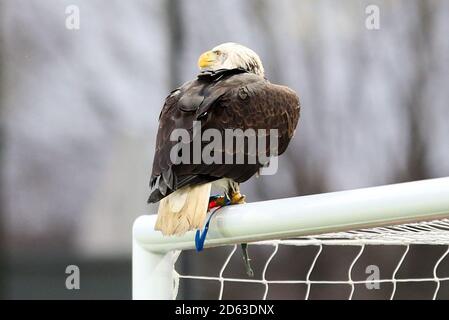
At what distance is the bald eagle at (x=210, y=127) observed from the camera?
1822mm

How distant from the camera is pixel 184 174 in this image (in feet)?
6.05

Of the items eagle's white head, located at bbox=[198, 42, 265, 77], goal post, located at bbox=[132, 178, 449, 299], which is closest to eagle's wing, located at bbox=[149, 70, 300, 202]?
goal post, located at bbox=[132, 178, 449, 299]

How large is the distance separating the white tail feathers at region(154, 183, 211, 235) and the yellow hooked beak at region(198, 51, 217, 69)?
2.03 ft

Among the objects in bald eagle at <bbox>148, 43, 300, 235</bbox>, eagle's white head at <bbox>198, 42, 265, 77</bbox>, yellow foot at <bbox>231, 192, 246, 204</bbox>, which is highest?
eagle's white head at <bbox>198, 42, 265, 77</bbox>

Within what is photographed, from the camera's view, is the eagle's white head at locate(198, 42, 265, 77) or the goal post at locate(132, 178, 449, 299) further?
the eagle's white head at locate(198, 42, 265, 77)

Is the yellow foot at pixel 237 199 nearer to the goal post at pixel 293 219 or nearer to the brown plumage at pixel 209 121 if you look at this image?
the brown plumage at pixel 209 121

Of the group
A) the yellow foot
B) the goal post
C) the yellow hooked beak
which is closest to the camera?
the goal post

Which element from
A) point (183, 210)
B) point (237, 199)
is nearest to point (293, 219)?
point (183, 210)

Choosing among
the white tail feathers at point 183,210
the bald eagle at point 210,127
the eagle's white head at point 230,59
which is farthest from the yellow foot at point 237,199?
the eagle's white head at point 230,59

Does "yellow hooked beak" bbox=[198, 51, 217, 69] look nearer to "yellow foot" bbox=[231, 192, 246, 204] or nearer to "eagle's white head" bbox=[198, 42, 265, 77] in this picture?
"eagle's white head" bbox=[198, 42, 265, 77]

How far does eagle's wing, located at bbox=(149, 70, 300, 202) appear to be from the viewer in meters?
1.86

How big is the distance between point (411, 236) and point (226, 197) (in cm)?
43

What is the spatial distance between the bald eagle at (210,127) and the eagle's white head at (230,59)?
13 cm
